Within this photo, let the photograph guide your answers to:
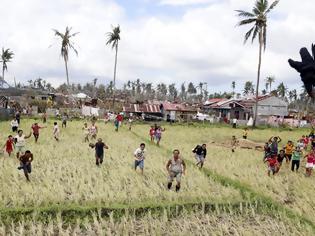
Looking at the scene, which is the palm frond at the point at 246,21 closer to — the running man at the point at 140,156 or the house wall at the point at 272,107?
the house wall at the point at 272,107

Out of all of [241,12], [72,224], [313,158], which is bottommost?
[72,224]

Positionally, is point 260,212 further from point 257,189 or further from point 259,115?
point 259,115

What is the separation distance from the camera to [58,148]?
20.0 m

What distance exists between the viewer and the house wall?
181 feet

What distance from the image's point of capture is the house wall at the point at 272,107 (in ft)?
181

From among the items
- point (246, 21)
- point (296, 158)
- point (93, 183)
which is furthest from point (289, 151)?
point (246, 21)

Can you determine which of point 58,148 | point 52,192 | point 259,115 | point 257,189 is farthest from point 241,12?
point 52,192

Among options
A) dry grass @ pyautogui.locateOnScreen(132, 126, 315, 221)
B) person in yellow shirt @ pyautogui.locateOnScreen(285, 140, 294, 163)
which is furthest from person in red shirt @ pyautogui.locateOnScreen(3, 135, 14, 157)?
person in yellow shirt @ pyautogui.locateOnScreen(285, 140, 294, 163)

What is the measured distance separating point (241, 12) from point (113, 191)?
31790mm

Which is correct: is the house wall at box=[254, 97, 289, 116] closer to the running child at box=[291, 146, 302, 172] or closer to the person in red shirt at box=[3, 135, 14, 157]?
the running child at box=[291, 146, 302, 172]

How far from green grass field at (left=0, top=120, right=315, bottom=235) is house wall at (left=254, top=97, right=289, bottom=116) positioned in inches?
1542

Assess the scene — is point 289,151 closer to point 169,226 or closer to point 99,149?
point 99,149

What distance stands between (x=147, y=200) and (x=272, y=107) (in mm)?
47700

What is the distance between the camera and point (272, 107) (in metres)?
55.9
